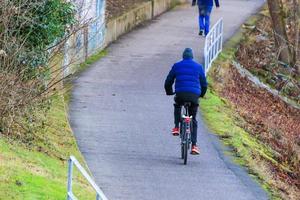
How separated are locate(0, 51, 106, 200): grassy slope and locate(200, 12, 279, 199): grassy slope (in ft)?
9.56

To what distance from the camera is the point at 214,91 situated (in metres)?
22.0

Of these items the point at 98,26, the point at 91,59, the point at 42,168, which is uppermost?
the point at 98,26

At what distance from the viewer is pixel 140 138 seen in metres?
16.8

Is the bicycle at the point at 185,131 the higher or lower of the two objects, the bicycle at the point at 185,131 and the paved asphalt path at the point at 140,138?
the higher

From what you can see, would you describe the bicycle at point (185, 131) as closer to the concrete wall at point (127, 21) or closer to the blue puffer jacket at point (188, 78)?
the blue puffer jacket at point (188, 78)

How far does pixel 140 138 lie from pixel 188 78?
1.88 metres

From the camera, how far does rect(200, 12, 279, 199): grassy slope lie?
15.5 m

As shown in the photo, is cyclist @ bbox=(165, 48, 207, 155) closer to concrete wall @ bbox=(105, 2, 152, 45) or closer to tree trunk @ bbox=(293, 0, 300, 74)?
concrete wall @ bbox=(105, 2, 152, 45)

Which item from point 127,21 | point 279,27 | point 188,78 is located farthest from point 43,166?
point 279,27

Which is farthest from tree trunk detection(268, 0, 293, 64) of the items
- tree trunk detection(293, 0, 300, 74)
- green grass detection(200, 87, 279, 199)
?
green grass detection(200, 87, 279, 199)

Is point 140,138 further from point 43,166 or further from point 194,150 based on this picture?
A: point 43,166

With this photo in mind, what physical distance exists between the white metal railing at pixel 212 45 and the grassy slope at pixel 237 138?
0.70 meters

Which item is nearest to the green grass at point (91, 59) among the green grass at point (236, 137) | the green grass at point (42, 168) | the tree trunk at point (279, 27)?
the green grass at point (236, 137)

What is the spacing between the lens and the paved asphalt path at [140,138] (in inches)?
551
